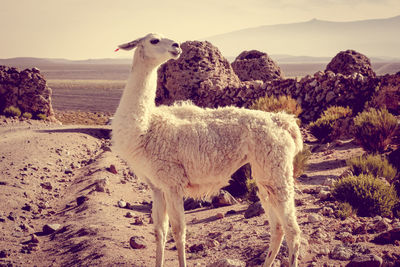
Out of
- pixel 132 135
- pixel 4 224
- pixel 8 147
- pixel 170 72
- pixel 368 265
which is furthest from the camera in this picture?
pixel 170 72

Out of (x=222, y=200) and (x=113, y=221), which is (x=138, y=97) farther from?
(x=222, y=200)

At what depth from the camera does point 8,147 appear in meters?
11.3

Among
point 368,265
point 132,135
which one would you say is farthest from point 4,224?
point 368,265

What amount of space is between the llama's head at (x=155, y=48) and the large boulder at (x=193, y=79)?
382 inches

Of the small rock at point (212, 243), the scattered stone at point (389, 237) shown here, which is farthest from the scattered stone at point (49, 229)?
the scattered stone at point (389, 237)

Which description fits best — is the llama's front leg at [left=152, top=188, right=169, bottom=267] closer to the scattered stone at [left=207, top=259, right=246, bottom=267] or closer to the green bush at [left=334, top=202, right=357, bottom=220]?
the scattered stone at [left=207, top=259, right=246, bottom=267]

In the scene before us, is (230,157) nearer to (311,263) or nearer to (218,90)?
(311,263)

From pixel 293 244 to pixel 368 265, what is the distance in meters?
1.05

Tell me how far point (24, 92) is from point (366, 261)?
17717 millimetres

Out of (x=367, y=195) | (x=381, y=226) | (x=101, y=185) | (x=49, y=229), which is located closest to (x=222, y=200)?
(x=367, y=195)

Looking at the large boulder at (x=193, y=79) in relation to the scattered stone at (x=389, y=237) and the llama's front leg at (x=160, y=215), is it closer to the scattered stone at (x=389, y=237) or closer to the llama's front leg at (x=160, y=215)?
the scattered stone at (x=389, y=237)

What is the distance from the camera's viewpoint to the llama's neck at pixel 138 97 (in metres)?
4.51

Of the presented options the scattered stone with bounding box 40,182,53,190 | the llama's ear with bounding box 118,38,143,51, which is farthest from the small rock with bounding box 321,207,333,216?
the scattered stone with bounding box 40,182,53,190

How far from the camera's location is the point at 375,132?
9445 millimetres
